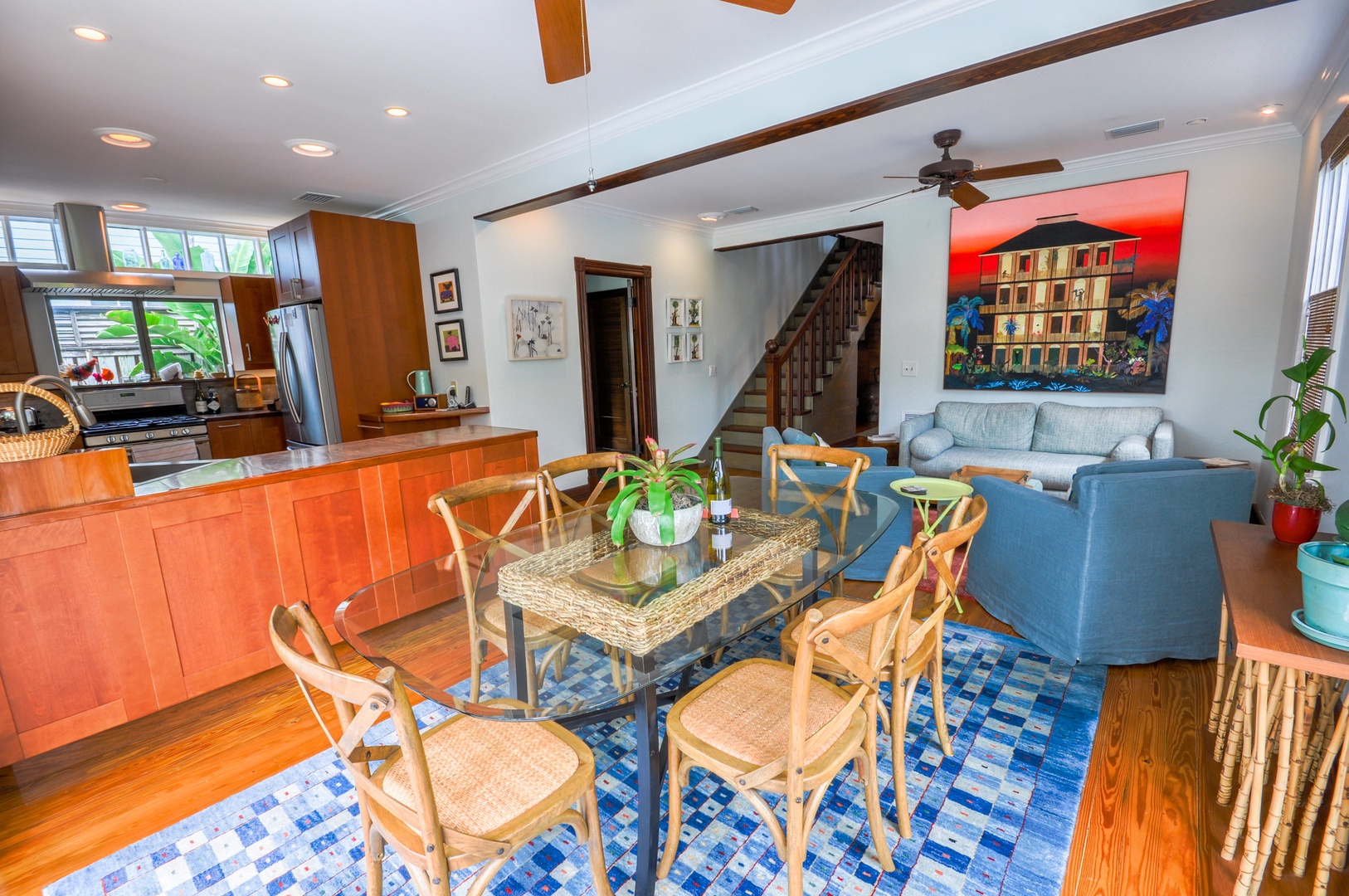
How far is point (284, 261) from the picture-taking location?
4922 mm

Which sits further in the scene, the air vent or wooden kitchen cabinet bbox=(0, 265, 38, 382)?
wooden kitchen cabinet bbox=(0, 265, 38, 382)

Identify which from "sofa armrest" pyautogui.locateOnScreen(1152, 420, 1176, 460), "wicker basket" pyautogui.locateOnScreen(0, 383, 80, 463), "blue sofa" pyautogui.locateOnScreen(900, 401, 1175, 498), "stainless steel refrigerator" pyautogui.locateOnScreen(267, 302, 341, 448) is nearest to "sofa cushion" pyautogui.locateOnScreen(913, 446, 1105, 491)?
"blue sofa" pyautogui.locateOnScreen(900, 401, 1175, 498)

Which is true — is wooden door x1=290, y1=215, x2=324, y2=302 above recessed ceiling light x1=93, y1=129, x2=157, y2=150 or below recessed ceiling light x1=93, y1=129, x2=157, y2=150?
below

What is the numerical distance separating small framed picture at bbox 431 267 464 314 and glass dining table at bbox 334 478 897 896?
3.26 meters

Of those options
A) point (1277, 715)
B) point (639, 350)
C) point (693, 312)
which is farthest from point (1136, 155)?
point (1277, 715)

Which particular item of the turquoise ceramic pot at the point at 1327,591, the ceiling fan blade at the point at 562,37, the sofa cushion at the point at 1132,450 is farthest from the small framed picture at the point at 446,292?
the sofa cushion at the point at 1132,450

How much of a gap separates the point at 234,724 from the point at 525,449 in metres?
1.81

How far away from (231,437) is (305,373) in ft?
3.97

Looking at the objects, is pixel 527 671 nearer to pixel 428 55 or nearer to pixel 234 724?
pixel 234 724

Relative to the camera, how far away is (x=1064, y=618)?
241 cm

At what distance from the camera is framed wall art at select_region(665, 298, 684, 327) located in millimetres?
6125

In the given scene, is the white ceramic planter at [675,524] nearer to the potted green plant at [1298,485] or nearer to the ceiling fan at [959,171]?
the potted green plant at [1298,485]

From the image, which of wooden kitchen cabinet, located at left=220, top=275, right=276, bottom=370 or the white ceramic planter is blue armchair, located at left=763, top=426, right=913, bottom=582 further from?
wooden kitchen cabinet, located at left=220, top=275, right=276, bottom=370

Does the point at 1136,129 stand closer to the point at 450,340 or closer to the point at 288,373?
the point at 450,340
